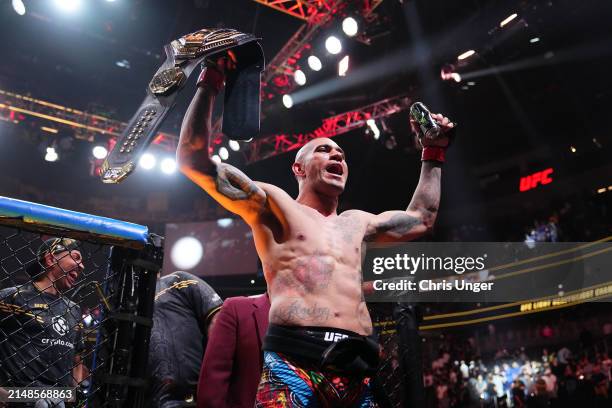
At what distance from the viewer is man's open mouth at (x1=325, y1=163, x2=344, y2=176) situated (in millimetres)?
2271

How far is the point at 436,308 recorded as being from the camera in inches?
505

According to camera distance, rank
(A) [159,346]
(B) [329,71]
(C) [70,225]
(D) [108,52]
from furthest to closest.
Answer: (D) [108,52]
(B) [329,71]
(A) [159,346]
(C) [70,225]

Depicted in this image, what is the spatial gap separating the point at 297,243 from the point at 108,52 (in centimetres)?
979

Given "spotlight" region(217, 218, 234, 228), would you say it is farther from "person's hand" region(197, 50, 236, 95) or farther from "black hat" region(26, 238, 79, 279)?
"person's hand" region(197, 50, 236, 95)


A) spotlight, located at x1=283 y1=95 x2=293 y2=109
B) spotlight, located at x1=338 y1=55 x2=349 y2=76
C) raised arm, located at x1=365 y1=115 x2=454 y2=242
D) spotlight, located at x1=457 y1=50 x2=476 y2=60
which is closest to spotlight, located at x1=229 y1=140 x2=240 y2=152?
spotlight, located at x1=283 y1=95 x2=293 y2=109

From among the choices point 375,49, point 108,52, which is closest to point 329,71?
point 375,49

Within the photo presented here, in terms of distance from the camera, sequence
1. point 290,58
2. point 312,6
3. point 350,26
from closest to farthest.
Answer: point 350,26
point 312,6
point 290,58

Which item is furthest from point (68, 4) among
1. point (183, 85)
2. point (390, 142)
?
point (183, 85)

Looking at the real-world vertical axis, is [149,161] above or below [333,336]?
above

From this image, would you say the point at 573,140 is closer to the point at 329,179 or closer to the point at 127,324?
the point at 329,179

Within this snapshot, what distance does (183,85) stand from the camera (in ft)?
5.70

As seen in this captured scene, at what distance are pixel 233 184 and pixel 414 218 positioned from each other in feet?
2.86

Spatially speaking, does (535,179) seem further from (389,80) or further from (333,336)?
(333,336)

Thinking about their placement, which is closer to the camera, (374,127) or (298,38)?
(298,38)
